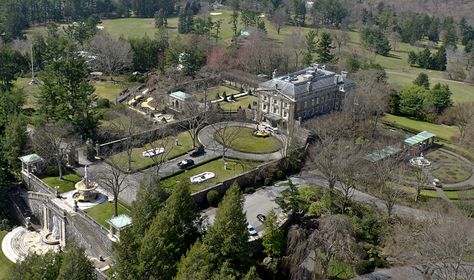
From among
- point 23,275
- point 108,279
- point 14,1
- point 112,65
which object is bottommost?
point 108,279

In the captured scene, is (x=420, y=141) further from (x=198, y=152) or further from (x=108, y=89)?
(x=108, y=89)

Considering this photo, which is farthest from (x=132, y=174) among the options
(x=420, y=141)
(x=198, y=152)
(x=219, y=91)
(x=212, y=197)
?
(x=420, y=141)

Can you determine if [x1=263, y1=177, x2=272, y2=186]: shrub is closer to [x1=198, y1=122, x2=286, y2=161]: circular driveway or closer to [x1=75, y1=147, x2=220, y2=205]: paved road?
[x1=198, y1=122, x2=286, y2=161]: circular driveway

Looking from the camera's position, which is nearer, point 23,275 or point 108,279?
point 23,275

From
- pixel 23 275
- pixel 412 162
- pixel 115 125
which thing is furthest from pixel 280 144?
pixel 23 275

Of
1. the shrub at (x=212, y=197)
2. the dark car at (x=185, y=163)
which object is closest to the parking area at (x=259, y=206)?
the shrub at (x=212, y=197)

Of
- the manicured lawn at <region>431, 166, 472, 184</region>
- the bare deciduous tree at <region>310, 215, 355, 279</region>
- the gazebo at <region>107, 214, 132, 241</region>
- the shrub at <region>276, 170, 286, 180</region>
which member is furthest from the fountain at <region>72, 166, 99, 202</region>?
the manicured lawn at <region>431, 166, 472, 184</region>

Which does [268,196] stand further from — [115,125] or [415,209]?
[115,125]
